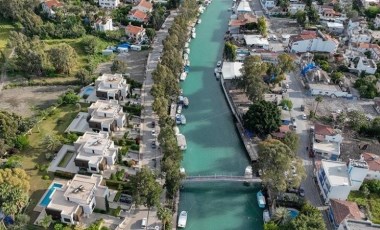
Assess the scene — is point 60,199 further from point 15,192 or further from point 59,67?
point 59,67

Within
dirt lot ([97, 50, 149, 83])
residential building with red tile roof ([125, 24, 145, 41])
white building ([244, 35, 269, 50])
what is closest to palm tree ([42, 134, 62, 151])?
dirt lot ([97, 50, 149, 83])

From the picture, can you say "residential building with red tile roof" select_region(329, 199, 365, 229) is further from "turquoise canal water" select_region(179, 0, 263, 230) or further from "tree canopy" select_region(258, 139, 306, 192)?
"turquoise canal water" select_region(179, 0, 263, 230)

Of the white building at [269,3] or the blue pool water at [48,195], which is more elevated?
the white building at [269,3]

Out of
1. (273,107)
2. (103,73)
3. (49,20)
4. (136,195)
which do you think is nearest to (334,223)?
(273,107)

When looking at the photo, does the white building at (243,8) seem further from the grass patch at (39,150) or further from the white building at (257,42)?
the grass patch at (39,150)

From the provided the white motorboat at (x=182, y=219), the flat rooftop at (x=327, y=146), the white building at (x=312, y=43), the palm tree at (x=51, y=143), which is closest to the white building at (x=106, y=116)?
the palm tree at (x=51, y=143)

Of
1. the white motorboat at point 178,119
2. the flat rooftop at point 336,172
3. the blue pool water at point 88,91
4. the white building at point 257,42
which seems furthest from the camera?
the white building at point 257,42
